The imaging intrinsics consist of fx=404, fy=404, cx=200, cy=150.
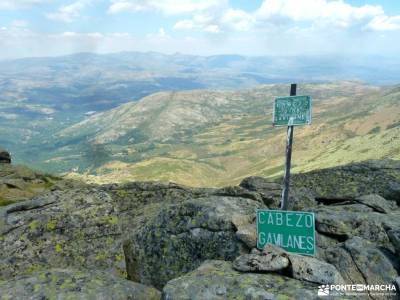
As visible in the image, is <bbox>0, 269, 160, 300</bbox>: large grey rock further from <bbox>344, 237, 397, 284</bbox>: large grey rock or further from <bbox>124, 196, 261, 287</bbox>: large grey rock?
<bbox>344, 237, 397, 284</bbox>: large grey rock

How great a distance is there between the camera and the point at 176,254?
17.7 metres

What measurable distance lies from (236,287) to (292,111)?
8.63 metres

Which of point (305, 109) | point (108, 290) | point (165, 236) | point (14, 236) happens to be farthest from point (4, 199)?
point (305, 109)

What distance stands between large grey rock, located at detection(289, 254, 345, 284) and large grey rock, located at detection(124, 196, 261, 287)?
12.2 ft

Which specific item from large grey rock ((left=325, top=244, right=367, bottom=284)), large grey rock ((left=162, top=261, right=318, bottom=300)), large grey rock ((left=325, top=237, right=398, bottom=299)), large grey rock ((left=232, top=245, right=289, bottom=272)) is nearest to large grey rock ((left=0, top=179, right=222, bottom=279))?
large grey rock ((left=162, top=261, right=318, bottom=300))

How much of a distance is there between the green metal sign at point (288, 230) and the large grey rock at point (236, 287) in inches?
90.8

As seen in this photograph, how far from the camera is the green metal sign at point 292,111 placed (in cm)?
1745

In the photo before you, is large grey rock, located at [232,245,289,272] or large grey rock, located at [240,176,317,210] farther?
large grey rock, located at [240,176,317,210]

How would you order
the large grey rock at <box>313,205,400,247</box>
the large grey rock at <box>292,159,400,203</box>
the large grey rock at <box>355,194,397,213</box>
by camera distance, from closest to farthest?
the large grey rock at <box>313,205,400,247</box> < the large grey rock at <box>355,194,397,213</box> < the large grey rock at <box>292,159,400,203</box>

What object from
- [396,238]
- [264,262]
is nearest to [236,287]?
[264,262]

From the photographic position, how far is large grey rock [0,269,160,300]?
1303 centimetres

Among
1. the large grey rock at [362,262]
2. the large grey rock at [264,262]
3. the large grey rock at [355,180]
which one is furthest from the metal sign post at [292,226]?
the large grey rock at [355,180]

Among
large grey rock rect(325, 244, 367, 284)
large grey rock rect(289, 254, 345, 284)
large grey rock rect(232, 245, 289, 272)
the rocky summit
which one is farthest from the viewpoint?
large grey rock rect(325, 244, 367, 284)

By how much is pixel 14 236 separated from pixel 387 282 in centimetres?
1525
